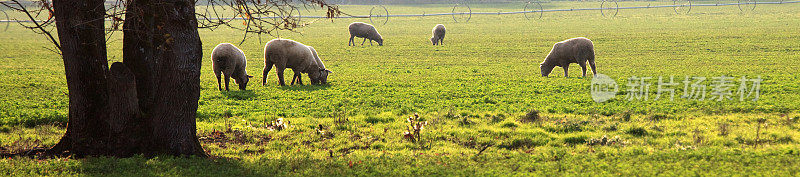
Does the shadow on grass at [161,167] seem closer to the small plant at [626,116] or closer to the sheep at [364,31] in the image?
the small plant at [626,116]

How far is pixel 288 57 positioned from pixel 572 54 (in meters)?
10.1

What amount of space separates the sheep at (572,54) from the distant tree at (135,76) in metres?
15.8

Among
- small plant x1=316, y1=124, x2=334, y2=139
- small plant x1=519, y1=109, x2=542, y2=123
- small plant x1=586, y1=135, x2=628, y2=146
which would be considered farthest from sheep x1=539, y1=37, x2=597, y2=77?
small plant x1=316, y1=124, x2=334, y2=139

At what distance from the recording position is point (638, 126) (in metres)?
11.5

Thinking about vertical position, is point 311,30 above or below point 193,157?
above

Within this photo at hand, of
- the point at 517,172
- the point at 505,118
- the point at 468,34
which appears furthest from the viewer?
the point at 468,34

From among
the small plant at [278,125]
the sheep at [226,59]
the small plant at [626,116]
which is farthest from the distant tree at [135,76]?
the sheep at [226,59]

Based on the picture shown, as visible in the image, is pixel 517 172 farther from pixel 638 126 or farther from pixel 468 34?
pixel 468 34

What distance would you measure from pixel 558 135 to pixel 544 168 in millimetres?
2843

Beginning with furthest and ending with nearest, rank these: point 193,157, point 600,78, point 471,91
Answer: point 600,78 < point 471,91 < point 193,157

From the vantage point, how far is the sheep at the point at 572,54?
2286 centimetres

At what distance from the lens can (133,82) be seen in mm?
8547

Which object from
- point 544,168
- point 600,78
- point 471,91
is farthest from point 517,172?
point 600,78

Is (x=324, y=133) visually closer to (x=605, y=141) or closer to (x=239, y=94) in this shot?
(x=605, y=141)
